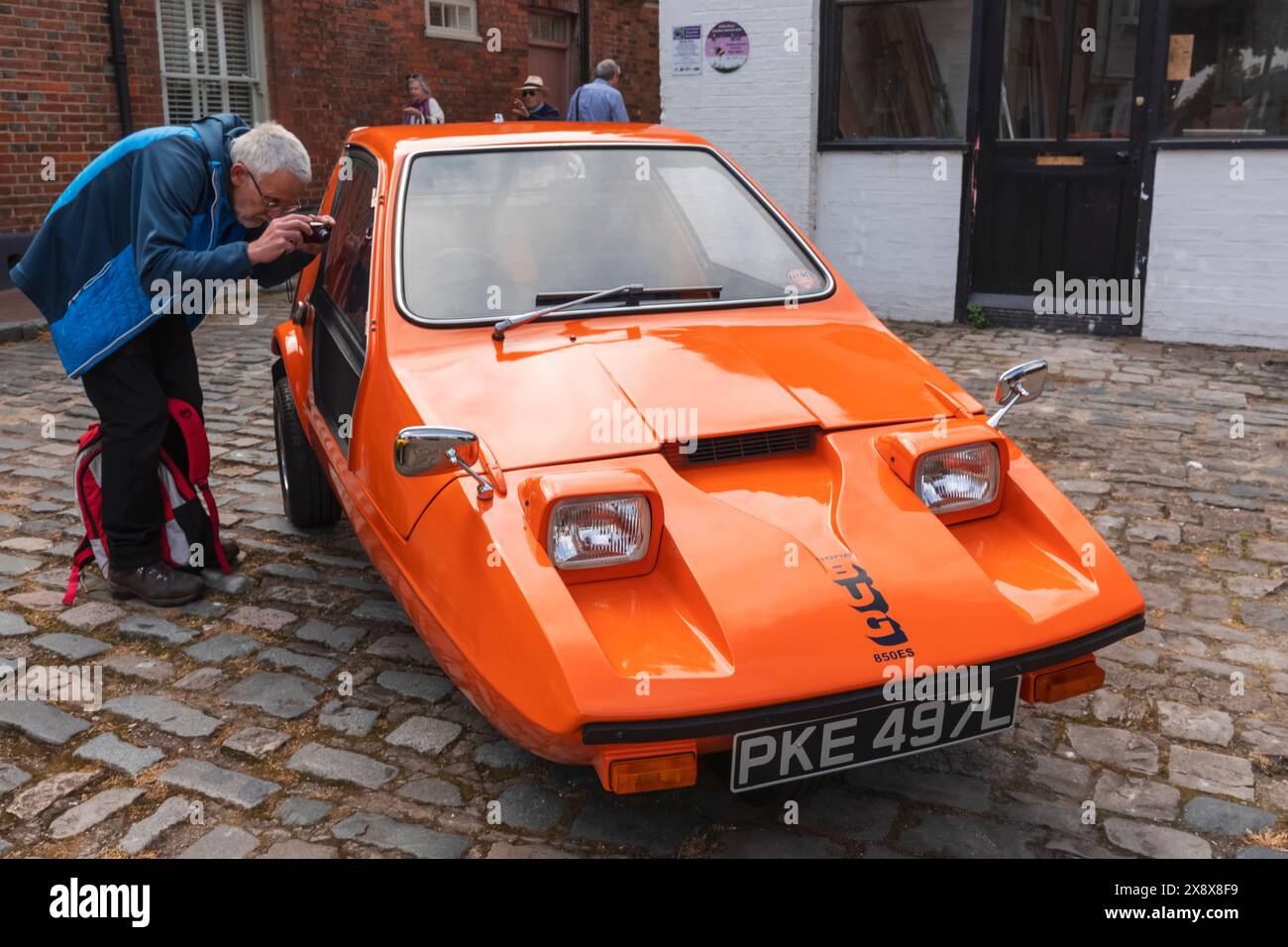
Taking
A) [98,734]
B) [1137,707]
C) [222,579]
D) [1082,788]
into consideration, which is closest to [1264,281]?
[1137,707]

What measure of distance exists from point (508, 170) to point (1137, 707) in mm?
2675

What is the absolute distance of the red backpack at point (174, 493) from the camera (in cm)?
434

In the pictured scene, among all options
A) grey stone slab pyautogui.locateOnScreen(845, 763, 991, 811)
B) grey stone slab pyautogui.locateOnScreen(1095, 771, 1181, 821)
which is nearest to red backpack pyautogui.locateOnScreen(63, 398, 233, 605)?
grey stone slab pyautogui.locateOnScreen(845, 763, 991, 811)

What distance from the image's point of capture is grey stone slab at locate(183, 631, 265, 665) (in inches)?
154

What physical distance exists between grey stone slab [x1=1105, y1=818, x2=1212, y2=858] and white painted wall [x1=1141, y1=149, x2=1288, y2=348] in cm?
703

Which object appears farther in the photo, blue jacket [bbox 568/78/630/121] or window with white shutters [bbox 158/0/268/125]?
window with white shutters [bbox 158/0/268/125]

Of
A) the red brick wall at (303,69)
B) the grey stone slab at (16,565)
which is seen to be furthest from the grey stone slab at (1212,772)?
the red brick wall at (303,69)

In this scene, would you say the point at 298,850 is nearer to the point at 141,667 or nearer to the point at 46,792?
the point at 46,792

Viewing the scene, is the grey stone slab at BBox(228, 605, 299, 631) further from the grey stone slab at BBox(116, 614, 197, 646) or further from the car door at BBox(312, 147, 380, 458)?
the car door at BBox(312, 147, 380, 458)

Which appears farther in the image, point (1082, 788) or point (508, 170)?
point (508, 170)

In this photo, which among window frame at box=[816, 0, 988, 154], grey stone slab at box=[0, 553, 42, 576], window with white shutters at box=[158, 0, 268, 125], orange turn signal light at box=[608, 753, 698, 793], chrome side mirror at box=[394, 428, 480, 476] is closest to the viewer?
orange turn signal light at box=[608, 753, 698, 793]

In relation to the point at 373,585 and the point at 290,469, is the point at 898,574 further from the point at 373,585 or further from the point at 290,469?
the point at 290,469

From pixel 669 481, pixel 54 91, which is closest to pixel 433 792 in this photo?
pixel 669 481
